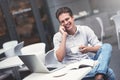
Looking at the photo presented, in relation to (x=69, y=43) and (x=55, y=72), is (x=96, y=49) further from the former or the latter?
(x=55, y=72)

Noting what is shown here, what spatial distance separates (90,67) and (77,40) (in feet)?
2.67

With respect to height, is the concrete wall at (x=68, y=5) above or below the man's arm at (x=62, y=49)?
above

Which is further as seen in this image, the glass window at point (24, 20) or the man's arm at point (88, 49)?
the glass window at point (24, 20)

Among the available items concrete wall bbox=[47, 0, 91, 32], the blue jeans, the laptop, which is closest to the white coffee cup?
the blue jeans

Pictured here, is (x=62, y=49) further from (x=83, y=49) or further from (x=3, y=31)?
(x=3, y=31)

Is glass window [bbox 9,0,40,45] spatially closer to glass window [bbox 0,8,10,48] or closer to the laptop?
glass window [bbox 0,8,10,48]

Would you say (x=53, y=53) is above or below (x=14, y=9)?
below

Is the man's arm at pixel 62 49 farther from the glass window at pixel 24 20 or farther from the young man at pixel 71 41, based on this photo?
the glass window at pixel 24 20

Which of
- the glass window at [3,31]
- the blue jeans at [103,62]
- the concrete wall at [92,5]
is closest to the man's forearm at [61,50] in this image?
the blue jeans at [103,62]

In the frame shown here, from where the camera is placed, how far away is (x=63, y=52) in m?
2.80

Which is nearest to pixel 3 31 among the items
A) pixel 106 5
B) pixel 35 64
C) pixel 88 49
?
pixel 106 5

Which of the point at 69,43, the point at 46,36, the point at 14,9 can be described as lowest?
the point at 46,36

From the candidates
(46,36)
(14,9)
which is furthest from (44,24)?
(14,9)

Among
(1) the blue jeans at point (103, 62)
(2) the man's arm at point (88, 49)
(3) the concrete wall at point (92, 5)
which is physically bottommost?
(1) the blue jeans at point (103, 62)
